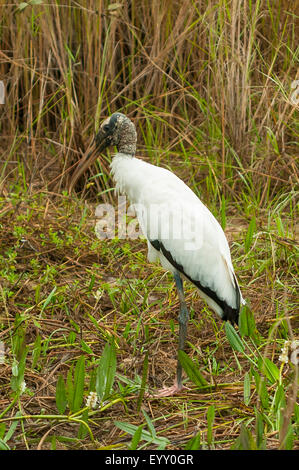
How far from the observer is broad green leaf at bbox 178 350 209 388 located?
2691 mm

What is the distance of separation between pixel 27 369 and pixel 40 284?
0.74 metres

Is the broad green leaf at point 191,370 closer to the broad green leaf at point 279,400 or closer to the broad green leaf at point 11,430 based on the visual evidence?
the broad green leaf at point 279,400

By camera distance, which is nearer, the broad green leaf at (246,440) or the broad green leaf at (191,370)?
the broad green leaf at (246,440)

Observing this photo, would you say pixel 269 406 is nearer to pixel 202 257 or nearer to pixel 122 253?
pixel 202 257

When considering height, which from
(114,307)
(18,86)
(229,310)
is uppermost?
(18,86)

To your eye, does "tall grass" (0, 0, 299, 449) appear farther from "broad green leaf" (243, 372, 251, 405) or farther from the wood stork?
the wood stork

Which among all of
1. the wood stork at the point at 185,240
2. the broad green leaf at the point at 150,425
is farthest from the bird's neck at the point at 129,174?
the broad green leaf at the point at 150,425

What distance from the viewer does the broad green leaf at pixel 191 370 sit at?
2.69m

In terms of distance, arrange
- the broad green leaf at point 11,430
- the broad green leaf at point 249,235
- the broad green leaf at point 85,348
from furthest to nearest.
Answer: the broad green leaf at point 249,235, the broad green leaf at point 85,348, the broad green leaf at point 11,430

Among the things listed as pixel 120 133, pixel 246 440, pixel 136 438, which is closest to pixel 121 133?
pixel 120 133

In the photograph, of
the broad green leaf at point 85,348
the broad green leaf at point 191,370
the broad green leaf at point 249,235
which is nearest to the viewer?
the broad green leaf at point 191,370

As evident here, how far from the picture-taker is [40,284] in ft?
11.8

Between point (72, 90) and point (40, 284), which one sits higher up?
point (72, 90)
